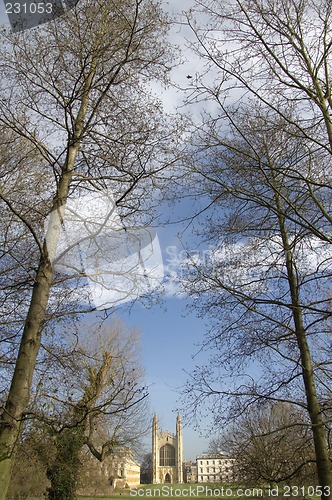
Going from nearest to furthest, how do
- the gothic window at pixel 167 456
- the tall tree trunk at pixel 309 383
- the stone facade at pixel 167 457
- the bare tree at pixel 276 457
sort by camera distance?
the tall tree trunk at pixel 309 383 → the bare tree at pixel 276 457 → the stone facade at pixel 167 457 → the gothic window at pixel 167 456

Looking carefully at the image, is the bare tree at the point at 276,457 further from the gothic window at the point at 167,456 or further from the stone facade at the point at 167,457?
the gothic window at the point at 167,456

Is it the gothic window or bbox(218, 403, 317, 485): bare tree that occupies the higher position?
bbox(218, 403, 317, 485): bare tree

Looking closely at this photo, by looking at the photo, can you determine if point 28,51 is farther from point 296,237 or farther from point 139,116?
point 296,237

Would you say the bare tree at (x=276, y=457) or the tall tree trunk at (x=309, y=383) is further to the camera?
the bare tree at (x=276, y=457)

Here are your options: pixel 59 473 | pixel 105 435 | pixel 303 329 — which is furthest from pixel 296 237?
pixel 105 435

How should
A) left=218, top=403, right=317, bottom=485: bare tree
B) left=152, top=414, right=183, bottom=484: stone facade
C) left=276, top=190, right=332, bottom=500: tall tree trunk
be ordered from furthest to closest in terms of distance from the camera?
left=152, top=414, right=183, bottom=484: stone facade < left=218, top=403, right=317, bottom=485: bare tree < left=276, top=190, right=332, bottom=500: tall tree trunk

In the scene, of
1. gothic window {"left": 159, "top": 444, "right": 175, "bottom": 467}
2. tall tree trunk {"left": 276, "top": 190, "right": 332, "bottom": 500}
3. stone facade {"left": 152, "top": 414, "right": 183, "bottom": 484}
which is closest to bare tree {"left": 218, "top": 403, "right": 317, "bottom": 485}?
tall tree trunk {"left": 276, "top": 190, "right": 332, "bottom": 500}

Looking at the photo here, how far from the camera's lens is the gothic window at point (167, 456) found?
92.9m

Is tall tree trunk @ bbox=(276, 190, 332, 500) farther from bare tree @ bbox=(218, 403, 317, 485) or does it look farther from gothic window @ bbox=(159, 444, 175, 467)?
gothic window @ bbox=(159, 444, 175, 467)

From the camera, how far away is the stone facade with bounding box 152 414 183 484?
276 ft

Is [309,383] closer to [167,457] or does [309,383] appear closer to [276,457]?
[276,457]

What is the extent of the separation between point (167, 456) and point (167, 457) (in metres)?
0.24

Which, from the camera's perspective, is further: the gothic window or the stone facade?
the gothic window

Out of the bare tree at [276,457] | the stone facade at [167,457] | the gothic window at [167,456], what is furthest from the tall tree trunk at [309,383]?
the gothic window at [167,456]
